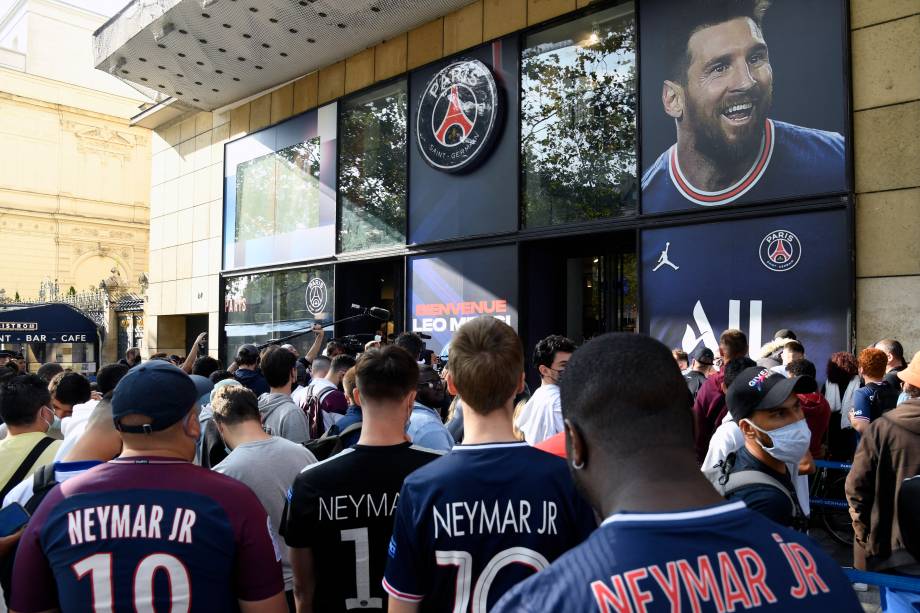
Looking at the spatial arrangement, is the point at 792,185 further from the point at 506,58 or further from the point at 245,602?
the point at 245,602

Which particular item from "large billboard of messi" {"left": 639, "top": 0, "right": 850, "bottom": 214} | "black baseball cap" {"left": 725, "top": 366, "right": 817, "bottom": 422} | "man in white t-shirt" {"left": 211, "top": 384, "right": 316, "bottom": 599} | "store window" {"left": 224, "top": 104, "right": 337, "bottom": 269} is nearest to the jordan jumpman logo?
"large billboard of messi" {"left": 639, "top": 0, "right": 850, "bottom": 214}

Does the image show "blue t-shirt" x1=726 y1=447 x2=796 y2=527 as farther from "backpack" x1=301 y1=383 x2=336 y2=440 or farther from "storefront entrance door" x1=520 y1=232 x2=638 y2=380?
"storefront entrance door" x1=520 y1=232 x2=638 y2=380

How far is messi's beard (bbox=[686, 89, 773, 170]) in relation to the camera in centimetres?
916

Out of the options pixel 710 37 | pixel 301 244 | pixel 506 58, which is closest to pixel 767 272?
pixel 710 37

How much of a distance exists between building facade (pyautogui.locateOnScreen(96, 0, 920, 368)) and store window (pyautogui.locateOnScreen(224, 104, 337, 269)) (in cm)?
6

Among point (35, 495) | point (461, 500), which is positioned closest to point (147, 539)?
point (461, 500)

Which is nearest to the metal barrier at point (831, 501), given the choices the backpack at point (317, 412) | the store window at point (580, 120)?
the backpack at point (317, 412)

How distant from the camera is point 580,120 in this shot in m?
11.2

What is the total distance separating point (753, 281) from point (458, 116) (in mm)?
6464

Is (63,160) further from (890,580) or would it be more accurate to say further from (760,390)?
(890,580)

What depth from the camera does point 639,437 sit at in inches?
53.4

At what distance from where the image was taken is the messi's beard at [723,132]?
30.0ft

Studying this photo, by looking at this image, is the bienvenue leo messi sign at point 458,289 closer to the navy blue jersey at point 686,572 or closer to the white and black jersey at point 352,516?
the white and black jersey at point 352,516

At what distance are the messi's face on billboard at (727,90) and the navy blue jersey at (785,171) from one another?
0.25 metres
